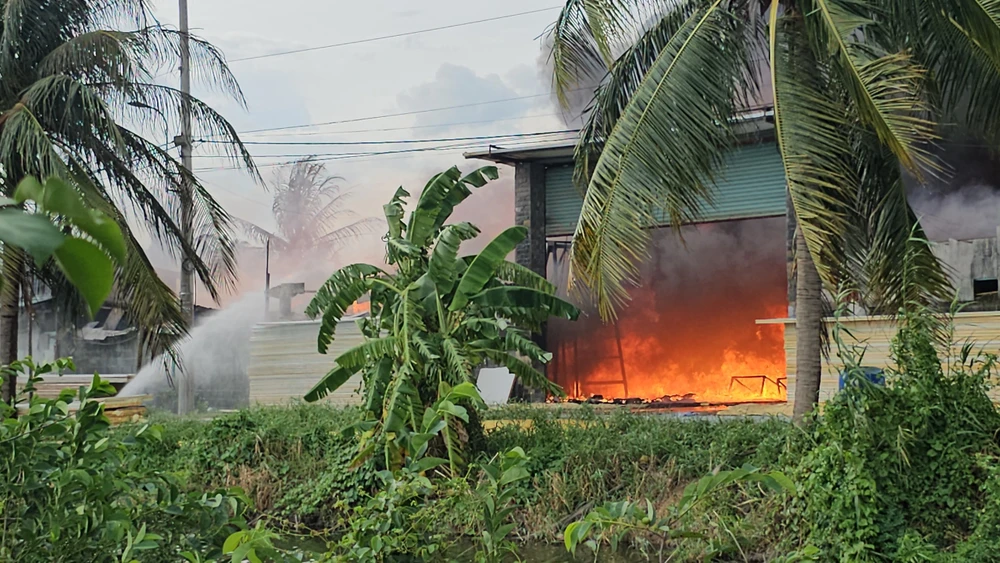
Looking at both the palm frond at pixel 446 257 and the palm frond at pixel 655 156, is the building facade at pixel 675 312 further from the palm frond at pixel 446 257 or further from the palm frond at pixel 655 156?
the palm frond at pixel 655 156

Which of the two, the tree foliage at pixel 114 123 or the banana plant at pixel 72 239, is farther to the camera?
the tree foliage at pixel 114 123

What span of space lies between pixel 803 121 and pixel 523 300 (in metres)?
3.89

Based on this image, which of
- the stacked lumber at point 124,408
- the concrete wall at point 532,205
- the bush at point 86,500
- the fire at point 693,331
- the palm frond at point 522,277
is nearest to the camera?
the bush at point 86,500

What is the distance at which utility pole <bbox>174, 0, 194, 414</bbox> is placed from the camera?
13164 mm

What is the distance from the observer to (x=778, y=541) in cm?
839

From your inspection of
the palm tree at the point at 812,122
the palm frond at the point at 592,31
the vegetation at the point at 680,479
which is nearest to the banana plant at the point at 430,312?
the vegetation at the point at 680,479

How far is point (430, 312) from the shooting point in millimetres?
11227

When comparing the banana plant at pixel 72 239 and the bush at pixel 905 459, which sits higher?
the banana plant at pixel 72 239

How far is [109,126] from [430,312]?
14.9ft

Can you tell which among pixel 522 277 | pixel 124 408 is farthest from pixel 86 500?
pixel 124 408

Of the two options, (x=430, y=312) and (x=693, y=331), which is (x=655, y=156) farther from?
(x=693, y=331)

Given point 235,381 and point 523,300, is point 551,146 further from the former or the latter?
point 235,381

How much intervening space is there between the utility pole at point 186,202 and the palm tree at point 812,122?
5.99m

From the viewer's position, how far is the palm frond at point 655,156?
27.9ft
